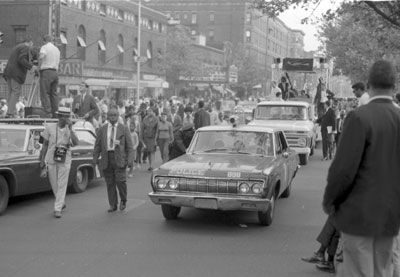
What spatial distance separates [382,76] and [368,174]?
66 cm

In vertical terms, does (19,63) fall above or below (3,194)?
above

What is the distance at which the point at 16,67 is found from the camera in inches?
517

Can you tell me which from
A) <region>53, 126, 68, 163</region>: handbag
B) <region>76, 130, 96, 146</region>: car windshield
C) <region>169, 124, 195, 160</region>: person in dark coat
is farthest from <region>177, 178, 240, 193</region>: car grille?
<region>76, 130, 96, 146</region>: car windshield

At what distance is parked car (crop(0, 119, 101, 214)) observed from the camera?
31.8ft

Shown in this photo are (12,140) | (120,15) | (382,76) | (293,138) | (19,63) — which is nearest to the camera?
(382,76)

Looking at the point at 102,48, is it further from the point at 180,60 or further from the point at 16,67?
the point at 16,67

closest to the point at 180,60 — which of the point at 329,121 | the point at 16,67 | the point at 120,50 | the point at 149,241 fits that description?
the point at 120,50

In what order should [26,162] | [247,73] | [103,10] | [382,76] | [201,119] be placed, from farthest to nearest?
[247,73] → [103,10] → [201,119] → [26,162] → [382,76]

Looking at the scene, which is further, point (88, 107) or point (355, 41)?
point (355, 41)

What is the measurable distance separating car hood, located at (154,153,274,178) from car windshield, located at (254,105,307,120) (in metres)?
8.82

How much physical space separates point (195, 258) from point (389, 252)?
350 centimetres

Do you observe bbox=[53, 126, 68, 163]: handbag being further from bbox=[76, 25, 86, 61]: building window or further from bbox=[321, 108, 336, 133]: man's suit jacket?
bbox=[76, 25, 86, 61]: building window

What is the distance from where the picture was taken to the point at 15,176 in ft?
32.0

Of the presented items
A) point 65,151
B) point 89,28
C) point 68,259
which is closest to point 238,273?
point 68,259
